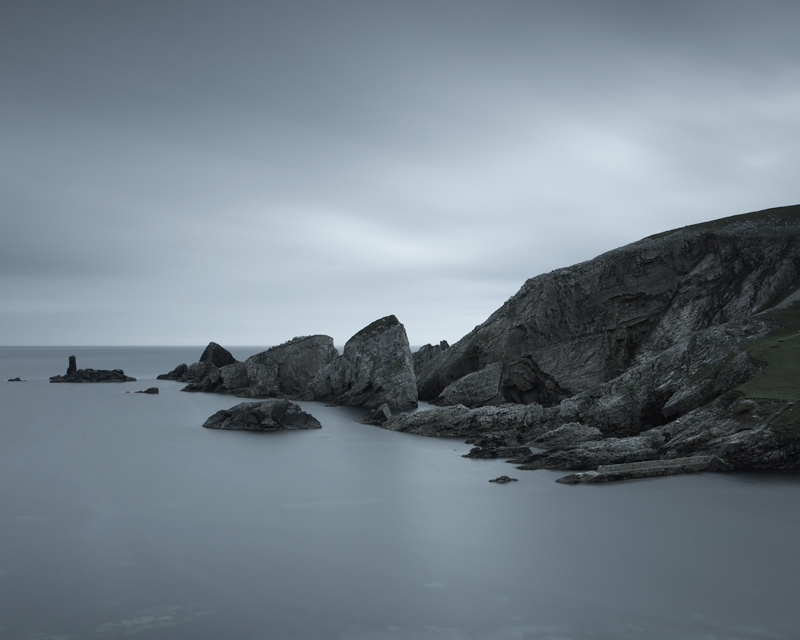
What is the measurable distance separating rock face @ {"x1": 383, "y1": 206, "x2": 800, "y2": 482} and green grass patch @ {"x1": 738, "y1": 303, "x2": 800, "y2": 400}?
0.36 ft

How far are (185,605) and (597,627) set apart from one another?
12.0m

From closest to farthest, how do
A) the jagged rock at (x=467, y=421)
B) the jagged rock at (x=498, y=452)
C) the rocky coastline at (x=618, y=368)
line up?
the rocky coastline at (x=618, y=368)
the jagged rock at (x=498, y=452)
the jagged rock at (x=467, y=421)

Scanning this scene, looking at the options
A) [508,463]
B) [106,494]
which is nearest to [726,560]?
[508,463]

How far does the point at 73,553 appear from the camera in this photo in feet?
66.1

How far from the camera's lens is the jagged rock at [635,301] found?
4956 centimetres

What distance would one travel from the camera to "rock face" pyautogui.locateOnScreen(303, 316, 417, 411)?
204 feet

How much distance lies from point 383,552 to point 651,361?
27.2m

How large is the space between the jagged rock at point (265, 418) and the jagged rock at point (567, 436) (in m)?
21.9

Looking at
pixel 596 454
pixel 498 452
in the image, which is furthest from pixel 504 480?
pixel 498 452

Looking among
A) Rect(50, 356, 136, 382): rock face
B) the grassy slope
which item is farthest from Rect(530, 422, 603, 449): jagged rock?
Rect(50, 356, 136, 382): rock face

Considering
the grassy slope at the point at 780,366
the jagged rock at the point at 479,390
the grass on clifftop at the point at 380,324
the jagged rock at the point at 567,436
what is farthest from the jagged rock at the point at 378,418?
the grassy slope at the point at 780,366

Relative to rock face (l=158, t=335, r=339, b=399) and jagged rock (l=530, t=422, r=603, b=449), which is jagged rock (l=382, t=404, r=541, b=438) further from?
rock face (l=158, t=335, r=339, b=399)

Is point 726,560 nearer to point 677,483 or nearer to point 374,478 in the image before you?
point 677,483

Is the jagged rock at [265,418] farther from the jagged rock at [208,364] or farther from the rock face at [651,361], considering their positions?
the jagged rock at [208,364]
